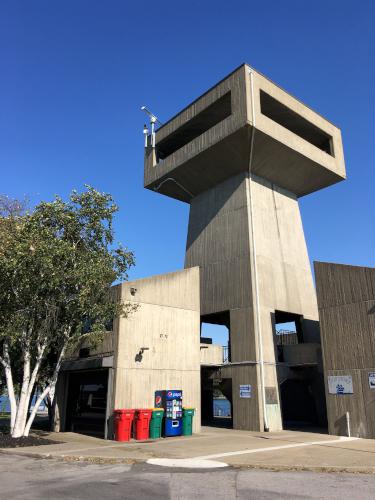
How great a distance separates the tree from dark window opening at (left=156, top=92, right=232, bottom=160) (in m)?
13.7

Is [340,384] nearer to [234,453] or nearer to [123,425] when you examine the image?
[234,453]

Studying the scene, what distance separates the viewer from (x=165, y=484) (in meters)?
9.26

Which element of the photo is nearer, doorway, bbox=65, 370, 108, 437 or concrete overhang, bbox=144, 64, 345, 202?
doorway, bbox=65, 370, 108, 437

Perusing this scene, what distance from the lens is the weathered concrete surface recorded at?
8.25 meters

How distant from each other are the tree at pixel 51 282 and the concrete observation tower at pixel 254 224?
8.82 metres

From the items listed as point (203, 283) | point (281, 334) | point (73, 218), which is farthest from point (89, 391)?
point (281, 334)

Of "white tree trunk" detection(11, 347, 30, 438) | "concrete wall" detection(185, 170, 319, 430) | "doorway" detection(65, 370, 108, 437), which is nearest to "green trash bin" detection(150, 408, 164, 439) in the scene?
"doorway" detection(65, 370, 108, 437)

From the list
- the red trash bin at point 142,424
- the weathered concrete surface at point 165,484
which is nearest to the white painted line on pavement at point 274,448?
the weathered concrete surface at point 165,484

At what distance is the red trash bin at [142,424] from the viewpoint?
18516mm

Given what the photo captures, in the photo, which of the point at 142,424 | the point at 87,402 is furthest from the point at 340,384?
the point at 87,402

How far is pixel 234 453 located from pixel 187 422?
21.9 ft

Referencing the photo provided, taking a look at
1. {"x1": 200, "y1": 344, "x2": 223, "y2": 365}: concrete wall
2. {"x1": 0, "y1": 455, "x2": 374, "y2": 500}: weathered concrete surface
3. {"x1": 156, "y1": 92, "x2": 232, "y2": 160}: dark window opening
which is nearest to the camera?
{"x1": 0, "y1": 455, "x2": 374, "y2": 500}: weathered concrete surface

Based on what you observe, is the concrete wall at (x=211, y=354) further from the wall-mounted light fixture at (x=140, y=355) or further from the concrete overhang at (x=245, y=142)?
the concrete overhang at (x=245, y=142)

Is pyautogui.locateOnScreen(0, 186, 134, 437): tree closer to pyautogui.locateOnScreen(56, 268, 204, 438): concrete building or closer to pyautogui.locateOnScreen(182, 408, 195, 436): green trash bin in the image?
pyautogui.locateOnScreen(56, 268, 204, 438): concrete building
